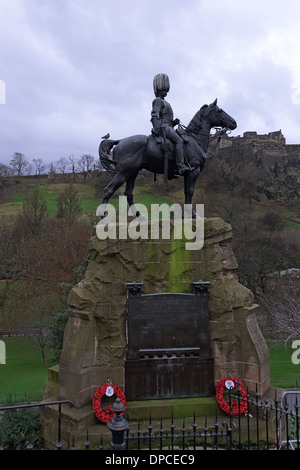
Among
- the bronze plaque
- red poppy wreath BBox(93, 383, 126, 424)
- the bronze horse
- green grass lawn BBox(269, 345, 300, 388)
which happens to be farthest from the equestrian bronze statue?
green grass lawn BBox(269, 345, 300, 388)

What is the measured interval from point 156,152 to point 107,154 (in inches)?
52.4

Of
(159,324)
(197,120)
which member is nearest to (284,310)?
(159,324)

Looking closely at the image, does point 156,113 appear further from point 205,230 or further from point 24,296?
point 24,296

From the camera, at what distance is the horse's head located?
9648mm

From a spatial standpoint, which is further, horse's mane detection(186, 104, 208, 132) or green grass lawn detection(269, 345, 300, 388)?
green grass lawn detection(269, 345, 300, 388)

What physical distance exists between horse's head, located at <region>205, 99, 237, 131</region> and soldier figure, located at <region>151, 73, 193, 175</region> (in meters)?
0.92

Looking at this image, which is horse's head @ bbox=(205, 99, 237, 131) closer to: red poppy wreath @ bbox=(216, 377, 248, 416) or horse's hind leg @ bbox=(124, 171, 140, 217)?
horse's hind leg @ bbox=(124, 171, 140, 217)

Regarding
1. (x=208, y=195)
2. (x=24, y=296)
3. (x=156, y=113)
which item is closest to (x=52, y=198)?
(x=208, y=195)

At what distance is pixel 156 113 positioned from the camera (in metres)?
9.34

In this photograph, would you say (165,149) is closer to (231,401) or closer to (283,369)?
(231,401)

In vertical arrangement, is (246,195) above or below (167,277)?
above

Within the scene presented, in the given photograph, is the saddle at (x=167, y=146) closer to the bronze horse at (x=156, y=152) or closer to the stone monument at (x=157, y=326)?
the bronze horse at (x=156, y=152)
